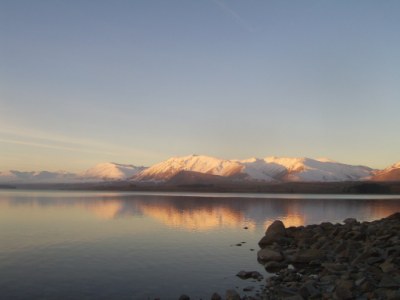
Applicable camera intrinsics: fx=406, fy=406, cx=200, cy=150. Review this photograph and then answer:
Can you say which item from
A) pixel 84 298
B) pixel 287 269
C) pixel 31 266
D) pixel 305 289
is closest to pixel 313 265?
pixel 287 269

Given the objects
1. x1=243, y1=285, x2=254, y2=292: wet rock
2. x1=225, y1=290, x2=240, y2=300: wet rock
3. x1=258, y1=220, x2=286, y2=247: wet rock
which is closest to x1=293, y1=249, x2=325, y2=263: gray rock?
x1=243, y1=285, x2=254, y2=292: wet rock

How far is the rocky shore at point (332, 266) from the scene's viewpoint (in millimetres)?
19359

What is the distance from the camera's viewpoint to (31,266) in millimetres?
27469

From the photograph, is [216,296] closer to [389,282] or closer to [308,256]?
[389,282]

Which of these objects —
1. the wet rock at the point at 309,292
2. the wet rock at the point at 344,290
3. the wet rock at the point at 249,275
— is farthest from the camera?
the wet rock at the point at 249,275

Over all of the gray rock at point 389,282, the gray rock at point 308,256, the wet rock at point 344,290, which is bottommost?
the gray rock at point 308,256

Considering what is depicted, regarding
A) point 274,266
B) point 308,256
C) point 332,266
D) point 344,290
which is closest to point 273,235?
point 308,256

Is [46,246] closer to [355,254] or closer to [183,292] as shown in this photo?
[183,292]

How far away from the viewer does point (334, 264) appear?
25.2 metres

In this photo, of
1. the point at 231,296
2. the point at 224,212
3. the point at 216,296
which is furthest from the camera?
the point at 224,212

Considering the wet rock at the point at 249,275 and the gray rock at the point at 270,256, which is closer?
the wet rock at the point at 249,275

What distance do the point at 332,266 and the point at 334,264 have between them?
0.36 m

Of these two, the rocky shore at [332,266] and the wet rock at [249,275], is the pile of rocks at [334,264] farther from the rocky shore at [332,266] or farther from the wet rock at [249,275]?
the wet rock at [249,275]

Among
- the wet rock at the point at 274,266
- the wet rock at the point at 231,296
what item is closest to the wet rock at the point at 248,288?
the wet rock at the point at 231,296
